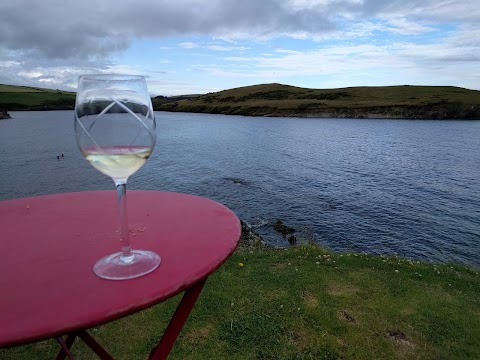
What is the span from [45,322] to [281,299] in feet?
20.4

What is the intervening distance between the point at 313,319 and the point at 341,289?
5.46 feet

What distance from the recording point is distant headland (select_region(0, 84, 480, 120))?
122 meters

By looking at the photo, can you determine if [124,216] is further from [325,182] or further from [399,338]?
[325,182]

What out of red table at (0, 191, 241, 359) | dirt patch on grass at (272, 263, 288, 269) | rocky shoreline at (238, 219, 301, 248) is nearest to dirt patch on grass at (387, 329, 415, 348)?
dirt patch on grass at (272, 263, 288, 269)

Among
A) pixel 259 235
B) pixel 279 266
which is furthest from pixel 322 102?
pixel 279 266

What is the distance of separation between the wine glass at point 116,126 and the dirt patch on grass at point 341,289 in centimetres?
657

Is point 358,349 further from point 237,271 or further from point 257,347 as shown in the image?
point 237,271

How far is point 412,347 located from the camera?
568 cm

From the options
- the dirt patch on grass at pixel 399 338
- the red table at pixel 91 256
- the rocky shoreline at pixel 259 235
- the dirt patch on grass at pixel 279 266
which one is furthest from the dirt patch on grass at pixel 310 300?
the rocky shoreline at pixel 259 235

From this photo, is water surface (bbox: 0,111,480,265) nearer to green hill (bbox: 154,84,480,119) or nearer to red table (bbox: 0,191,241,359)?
red table (bbox: 0,191,241,359)

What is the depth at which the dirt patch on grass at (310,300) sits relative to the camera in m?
6.88

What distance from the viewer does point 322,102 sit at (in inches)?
5635

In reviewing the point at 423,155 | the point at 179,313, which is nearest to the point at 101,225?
the point at 179,313

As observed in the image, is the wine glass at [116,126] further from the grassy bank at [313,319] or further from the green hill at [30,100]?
the green hill at [30,100]
